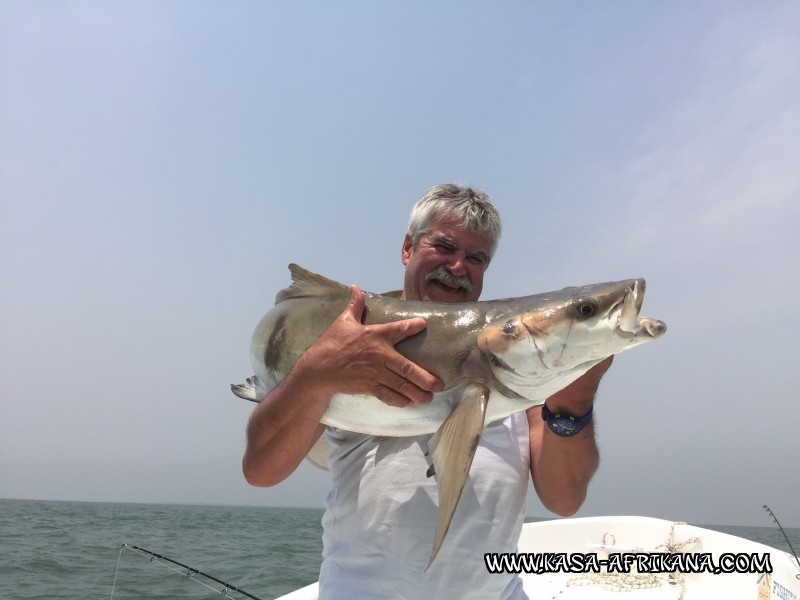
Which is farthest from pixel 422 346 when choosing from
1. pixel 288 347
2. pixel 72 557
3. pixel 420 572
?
pixel 72 557

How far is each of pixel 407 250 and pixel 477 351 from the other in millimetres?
1260

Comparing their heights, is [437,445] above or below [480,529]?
above

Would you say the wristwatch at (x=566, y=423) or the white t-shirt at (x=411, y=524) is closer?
the white t-shirt at (x=411, y=524)

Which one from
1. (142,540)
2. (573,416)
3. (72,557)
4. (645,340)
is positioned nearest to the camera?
(645,340)

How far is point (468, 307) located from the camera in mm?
2525

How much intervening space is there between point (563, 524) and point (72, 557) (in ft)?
46.1

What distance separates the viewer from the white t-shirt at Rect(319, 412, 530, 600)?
2.36 m

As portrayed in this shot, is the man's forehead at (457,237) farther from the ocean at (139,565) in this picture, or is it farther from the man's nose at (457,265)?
the ocean at (139,565)

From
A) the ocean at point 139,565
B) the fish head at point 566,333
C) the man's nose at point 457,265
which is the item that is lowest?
the ocean at point 139,565

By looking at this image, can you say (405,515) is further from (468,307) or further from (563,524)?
(563,524)

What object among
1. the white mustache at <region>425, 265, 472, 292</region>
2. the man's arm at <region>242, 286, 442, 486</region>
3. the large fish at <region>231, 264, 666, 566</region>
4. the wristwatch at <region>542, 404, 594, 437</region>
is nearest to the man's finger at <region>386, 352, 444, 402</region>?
the man's arm at <region>242, 286, 442, 486</region>

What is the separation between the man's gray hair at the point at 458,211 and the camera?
10.1ft

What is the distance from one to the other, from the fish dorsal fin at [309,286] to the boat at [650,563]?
3.41m

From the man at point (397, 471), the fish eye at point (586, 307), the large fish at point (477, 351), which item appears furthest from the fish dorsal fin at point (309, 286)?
the fish eye at point (586, 307)
